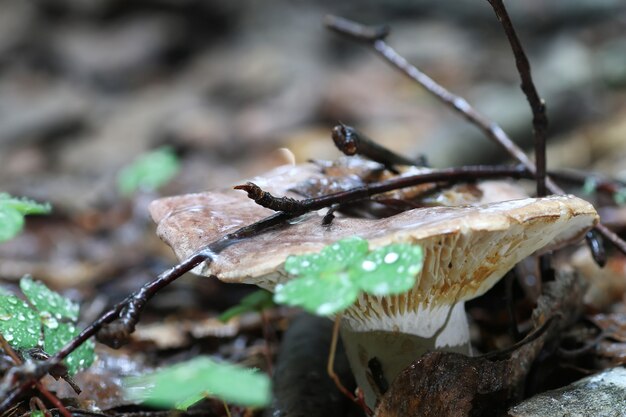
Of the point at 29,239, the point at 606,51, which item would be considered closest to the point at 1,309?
the point at 29,239

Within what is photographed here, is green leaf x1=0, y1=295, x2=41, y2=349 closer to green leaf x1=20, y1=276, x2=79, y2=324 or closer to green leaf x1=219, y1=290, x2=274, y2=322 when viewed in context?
green leaf x1=20, y1=276, x2=79, y2=324

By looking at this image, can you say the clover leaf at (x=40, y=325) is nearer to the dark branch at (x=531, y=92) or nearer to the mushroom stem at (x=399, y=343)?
the mushroom stem at (x=399, y=343)

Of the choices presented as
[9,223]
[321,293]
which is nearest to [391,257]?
[321,293]

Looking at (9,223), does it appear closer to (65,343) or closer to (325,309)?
(65,343)

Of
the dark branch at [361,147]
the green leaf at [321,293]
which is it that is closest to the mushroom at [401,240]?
the green leaf at [321,293]

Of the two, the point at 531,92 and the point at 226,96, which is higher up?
the point at 531,92
